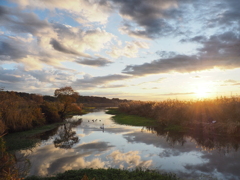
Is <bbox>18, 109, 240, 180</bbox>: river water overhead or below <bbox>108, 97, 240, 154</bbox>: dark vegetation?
below

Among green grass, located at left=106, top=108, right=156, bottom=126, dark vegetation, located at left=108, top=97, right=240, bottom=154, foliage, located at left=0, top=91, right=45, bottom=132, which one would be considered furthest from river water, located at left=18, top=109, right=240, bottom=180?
green grass, located at left=106, top=108, right=156, bottom=126

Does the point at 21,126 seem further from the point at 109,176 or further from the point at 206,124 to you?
the point at 206,124

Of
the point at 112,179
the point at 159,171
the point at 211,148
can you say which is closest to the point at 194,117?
the point at 211,148

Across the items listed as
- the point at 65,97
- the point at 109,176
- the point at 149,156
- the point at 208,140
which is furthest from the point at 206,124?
the point at 65,97

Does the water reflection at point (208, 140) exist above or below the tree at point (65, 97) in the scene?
below

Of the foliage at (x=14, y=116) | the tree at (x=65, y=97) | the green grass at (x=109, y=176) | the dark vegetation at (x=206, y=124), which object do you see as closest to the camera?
the green grass at (x=109, y=176)

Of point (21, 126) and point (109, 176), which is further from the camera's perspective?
point (21, 126)

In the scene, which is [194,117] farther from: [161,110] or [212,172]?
[212,172]

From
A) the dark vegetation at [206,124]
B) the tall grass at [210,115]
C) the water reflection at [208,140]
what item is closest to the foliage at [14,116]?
the dark vegetation at [206,124]

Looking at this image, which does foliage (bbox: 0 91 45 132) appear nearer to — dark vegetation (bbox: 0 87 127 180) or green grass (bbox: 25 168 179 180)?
dark vegetation (bbox: 0 87 127 180)

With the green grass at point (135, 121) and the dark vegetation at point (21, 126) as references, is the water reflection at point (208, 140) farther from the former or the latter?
the dark vegetation at point (21, 126)

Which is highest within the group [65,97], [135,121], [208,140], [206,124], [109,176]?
[65,97]

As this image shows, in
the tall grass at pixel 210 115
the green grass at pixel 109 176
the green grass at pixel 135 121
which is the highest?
the tall grass at pixel 210 115

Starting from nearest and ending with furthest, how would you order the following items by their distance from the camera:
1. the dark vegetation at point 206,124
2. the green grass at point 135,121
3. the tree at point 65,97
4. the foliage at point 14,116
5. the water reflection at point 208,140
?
1. the water reflection at point 208,140
2. the dark vegetation at point 206,124
3. the foliage at point 14,116
4. the green grass at point 135,121
5. the tree at point 65,97
